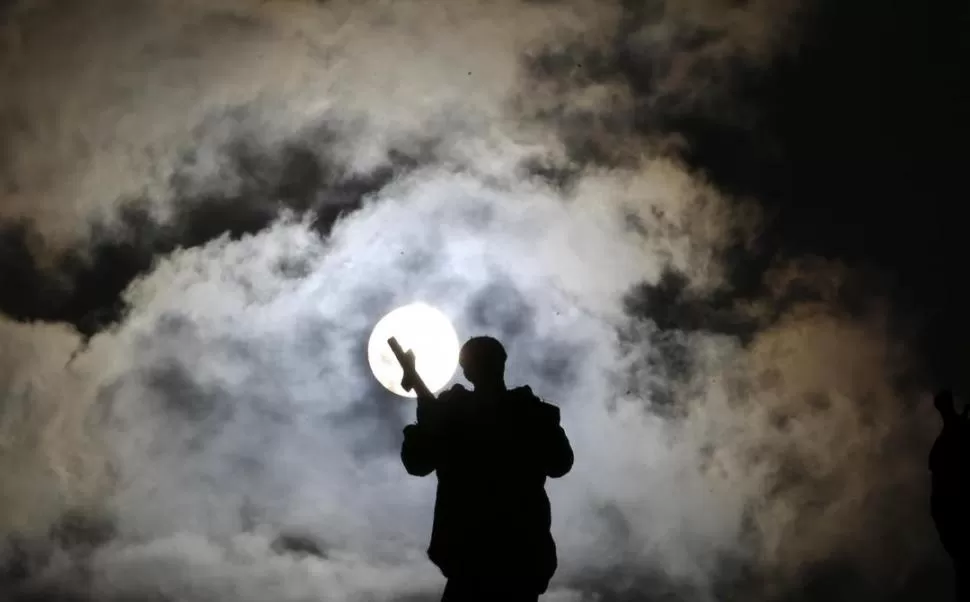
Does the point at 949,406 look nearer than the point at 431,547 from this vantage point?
No

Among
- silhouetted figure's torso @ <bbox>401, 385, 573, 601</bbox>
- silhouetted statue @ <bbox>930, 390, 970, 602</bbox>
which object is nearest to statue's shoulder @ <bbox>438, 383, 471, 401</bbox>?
silhouetted figure's torso @ <bbox>401, 385, 573, 601</bbox>

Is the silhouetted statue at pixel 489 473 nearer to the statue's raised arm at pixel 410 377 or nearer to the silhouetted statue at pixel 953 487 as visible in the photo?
the statue's raised arm at pixel 410 377

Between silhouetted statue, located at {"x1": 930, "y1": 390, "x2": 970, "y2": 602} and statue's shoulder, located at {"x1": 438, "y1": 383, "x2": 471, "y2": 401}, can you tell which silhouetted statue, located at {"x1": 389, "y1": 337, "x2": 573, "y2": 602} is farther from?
silhouetted statue, located at {"x1": 930, "y1": 390, "x2": 970, "y2": 602}

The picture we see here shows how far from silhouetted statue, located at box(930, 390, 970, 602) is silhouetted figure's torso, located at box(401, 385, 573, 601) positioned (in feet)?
17.6

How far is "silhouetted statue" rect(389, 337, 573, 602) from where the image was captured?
5344 millimetres

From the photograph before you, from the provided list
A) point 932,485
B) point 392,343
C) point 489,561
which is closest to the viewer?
point 489,561

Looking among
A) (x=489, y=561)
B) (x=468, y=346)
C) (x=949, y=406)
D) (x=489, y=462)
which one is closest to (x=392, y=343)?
(x=468, y=346)

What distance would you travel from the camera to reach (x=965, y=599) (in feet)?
29.1

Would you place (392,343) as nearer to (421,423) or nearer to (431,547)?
(421,423)

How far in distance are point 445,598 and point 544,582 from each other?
621 millimetres

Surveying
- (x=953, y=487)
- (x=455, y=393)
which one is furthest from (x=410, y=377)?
(x=953, y=487)

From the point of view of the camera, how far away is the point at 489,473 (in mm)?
5504

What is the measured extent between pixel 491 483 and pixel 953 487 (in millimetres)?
6231

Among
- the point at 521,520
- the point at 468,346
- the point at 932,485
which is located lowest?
the point at 521,520
